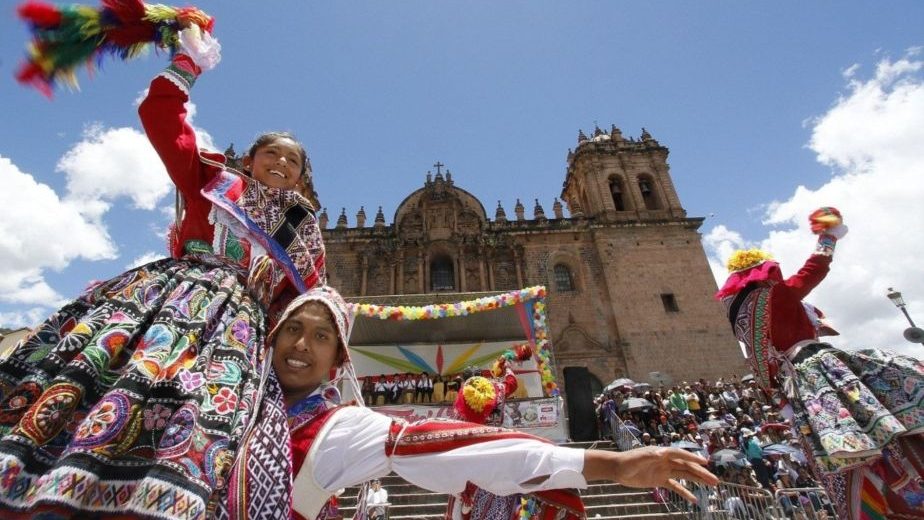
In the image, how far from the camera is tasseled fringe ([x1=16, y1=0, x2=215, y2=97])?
1.94 meters

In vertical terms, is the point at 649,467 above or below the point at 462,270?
below

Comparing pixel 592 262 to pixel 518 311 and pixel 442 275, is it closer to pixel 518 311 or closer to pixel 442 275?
pixel 442 275

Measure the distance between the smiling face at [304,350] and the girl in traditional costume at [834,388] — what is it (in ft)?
10.6

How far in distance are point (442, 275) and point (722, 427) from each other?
535 inches

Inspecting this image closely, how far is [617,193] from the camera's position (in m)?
24.7

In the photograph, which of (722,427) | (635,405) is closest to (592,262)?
(635,405)

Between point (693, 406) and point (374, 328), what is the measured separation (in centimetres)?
1157

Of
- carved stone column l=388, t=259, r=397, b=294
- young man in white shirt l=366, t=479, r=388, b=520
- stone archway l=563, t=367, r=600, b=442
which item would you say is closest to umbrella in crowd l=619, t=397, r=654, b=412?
stone archway l=563, t=367, r=600, b=442

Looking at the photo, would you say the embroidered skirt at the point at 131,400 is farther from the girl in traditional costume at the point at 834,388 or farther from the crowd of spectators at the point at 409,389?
the crowd of spectators at the point at 409,389

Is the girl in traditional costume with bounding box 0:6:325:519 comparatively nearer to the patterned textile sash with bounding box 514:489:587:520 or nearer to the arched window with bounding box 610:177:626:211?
the patterned textile sash with bounding box 514:489:587:520

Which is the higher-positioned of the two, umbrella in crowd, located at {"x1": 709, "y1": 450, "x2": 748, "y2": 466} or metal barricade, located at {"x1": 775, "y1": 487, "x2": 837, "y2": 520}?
umbrella in crowd, located at {"x1": 709, "y1": 450, "x2": 748, "y2": 466}

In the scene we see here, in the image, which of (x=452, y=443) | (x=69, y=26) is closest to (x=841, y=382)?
(x=452, y=443)

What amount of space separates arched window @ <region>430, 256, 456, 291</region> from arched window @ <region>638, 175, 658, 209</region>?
1123cm

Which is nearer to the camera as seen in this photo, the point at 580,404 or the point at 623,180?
the point at 580,404
